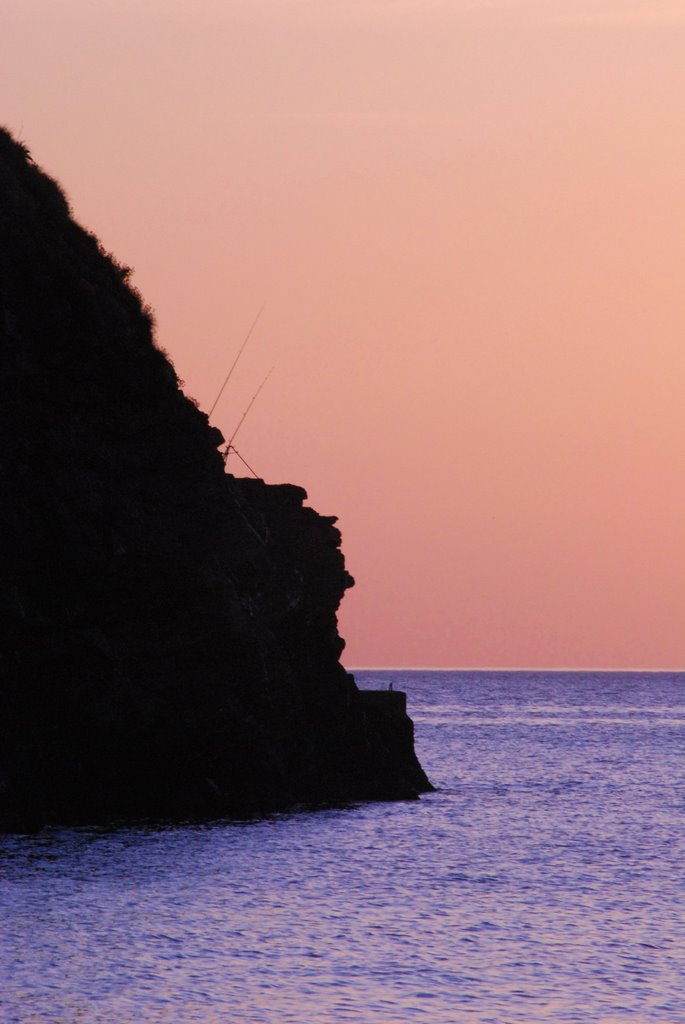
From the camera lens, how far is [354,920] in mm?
33594

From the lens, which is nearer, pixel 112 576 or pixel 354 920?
pixel 354 920

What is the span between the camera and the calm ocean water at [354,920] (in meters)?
25.2

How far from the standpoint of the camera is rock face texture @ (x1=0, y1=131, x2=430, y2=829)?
47.2 metres

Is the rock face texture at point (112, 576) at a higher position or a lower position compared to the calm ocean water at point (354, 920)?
higher

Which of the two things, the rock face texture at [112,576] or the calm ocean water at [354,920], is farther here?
the rock face texture at [112,576]

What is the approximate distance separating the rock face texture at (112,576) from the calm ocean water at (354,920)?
2.33m

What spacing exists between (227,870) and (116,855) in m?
3.22

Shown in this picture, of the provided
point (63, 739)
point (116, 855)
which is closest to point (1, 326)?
point (63, 739)

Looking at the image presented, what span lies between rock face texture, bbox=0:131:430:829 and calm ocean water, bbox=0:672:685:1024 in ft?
7.65

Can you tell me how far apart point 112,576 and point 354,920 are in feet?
58.8

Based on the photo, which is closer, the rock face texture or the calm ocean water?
the calm ocean water

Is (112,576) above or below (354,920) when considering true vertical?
above

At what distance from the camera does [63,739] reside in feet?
156

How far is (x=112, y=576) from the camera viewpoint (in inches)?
1914
